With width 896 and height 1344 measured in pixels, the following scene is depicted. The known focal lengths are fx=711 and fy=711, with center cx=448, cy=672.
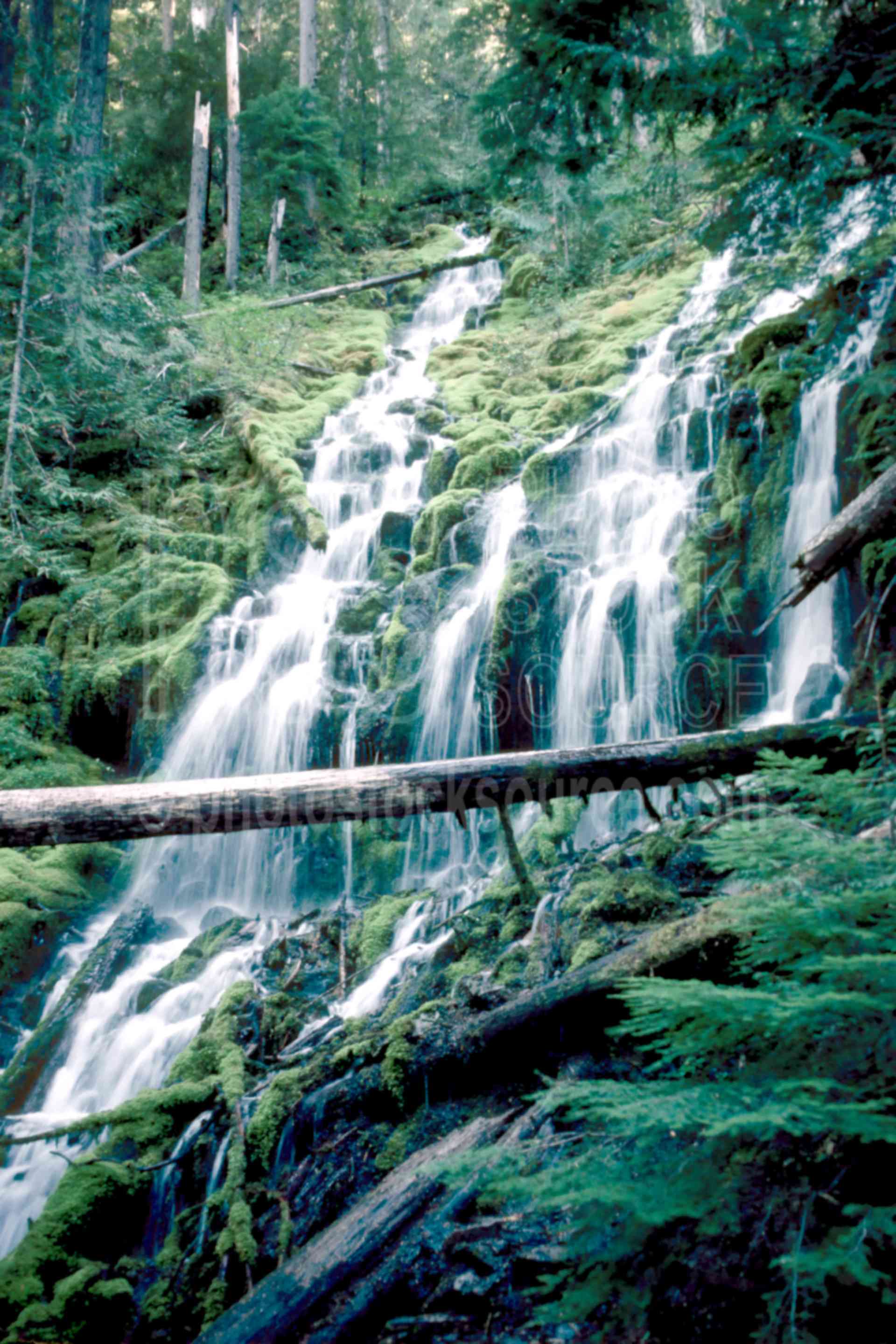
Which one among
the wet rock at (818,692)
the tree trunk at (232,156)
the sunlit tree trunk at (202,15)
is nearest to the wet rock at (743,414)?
the wet rock at (818,692)

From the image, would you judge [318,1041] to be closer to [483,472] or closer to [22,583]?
[483,472]

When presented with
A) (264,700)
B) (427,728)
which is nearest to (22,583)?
(264,700)

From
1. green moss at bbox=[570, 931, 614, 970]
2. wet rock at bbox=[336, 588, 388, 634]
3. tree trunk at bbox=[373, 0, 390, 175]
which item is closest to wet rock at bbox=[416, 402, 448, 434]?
wet rock at bbox=[336, 588, 388, 634]

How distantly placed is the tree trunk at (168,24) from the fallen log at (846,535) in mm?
27620

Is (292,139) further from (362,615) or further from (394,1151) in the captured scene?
(394,1151)

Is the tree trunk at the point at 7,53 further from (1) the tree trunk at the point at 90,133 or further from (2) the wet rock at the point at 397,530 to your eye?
(2) the wet rock at the point at 397,530

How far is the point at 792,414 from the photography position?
7.61m

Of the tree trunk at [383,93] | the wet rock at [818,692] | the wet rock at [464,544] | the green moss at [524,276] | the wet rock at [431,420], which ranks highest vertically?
the tree trunk at [383,93]

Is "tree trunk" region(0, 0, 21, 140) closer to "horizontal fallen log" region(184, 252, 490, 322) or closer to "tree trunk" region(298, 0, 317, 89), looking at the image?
"horizontal fallen log" region(184, 252, 490, 322)

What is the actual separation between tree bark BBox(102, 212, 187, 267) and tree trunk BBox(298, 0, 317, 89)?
2.74 metres

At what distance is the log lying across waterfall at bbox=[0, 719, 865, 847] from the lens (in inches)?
157

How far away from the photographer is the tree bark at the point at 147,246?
1436 cm

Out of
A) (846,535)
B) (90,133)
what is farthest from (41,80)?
(846,535)

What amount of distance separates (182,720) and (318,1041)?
573cm
